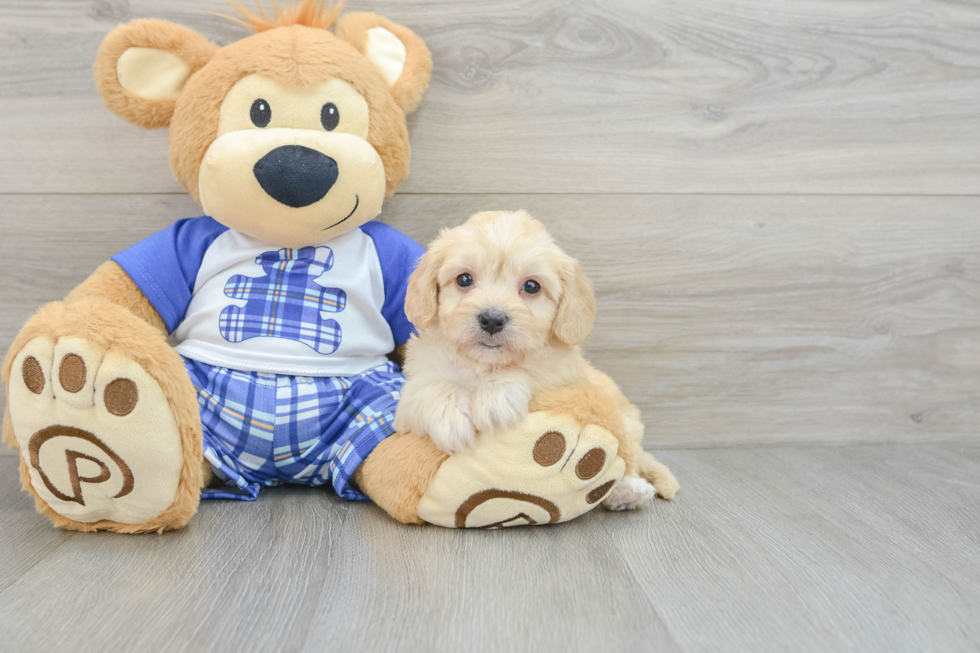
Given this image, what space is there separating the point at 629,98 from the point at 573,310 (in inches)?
A: 23.2

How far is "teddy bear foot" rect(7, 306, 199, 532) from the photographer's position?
88 centimetres

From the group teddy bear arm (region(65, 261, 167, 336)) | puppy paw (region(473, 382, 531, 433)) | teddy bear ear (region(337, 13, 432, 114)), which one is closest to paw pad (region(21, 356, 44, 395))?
teddy bear arm (region(65, 261, 167, 336))

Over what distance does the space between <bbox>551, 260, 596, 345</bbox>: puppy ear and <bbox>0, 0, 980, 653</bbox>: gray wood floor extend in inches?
11.6

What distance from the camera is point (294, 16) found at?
1129mm

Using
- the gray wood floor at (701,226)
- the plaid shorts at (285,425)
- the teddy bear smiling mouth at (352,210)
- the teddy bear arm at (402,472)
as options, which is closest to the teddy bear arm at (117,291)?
the plaid shorts at (285,425)

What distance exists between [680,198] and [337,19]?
2.46 ft

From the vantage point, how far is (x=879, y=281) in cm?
144

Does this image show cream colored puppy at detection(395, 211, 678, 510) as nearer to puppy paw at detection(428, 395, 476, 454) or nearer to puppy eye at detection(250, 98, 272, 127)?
puppy paw at detection(428, 395, 476, 454)

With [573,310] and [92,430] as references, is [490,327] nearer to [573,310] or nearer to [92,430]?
[573,310]

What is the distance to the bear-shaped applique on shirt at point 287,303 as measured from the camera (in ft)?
3.62

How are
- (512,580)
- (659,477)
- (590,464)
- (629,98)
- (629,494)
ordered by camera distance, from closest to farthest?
(512,580) < (590,464) < (629,494) < (659,477) < (629,98)

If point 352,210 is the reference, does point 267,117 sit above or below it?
above

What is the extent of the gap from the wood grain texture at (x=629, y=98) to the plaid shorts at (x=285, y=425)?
445 mm

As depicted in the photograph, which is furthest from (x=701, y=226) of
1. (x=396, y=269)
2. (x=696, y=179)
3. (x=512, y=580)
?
(x=512, y=580)
